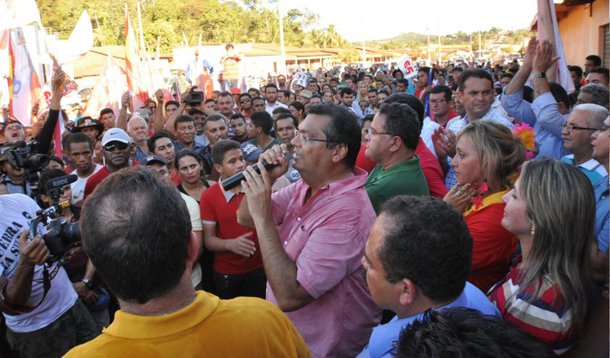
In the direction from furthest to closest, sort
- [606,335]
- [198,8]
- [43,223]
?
1. [198,8]
2. [43,223]
3. [606,335]

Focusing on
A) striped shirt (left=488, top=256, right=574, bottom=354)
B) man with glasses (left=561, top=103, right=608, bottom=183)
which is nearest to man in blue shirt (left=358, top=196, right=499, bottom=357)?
striped shirt (left=488, top=256, right=574, bottom=354)

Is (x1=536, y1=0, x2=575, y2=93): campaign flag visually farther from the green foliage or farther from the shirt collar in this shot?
the green foliage

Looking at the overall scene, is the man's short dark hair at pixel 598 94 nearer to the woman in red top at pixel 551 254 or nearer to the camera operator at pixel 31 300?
the woman in red top at pixel 551 254

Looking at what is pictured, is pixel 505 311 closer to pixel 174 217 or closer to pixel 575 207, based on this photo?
pixel 575 207

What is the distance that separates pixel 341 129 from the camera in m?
2.37

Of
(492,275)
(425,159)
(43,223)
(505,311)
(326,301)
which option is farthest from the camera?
(425,159)

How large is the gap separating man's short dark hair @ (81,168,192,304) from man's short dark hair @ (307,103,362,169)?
110 cm

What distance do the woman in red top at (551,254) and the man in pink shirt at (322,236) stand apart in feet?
1.88

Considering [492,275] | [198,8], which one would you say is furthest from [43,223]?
[198,8]

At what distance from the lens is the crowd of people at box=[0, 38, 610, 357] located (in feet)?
4.39

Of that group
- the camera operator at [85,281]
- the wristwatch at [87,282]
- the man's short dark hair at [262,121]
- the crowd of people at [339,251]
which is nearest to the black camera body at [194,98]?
the man's short dark hair at [262,121]

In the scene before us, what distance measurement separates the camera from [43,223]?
2.59 m

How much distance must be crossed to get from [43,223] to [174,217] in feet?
Answer: 5.10

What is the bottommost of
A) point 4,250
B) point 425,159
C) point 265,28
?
point 4,250
